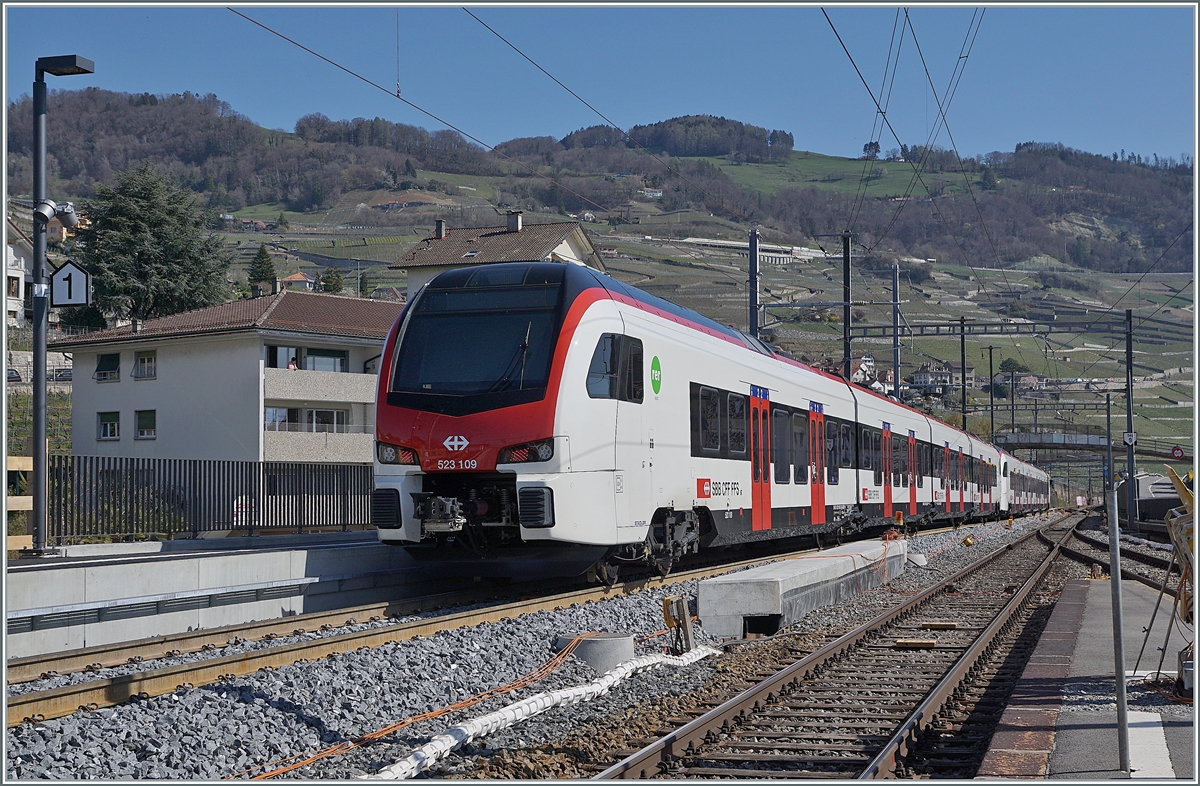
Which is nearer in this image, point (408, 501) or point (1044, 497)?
point (408, 501)

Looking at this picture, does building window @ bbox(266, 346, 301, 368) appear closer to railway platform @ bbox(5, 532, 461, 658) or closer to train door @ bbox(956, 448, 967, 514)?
train door @ bbox(956, 448, 967, 514)

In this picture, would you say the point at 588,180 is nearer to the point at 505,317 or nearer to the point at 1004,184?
the point at 1004,184

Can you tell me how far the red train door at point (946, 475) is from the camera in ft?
121

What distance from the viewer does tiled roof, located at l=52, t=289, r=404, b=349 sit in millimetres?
39750

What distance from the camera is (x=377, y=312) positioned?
46.0 m

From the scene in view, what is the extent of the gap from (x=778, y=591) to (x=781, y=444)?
697 centimetres

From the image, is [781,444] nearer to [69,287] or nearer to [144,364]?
[69,287]

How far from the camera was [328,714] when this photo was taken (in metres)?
7.57

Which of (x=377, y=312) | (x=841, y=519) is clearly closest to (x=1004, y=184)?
(x=377, y=312)

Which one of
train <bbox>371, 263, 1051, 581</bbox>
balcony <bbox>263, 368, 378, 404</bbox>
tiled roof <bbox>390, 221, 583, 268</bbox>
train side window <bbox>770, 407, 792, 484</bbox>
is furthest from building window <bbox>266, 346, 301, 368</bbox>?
train <bbox>371, 263, 1051, 581</bbox>

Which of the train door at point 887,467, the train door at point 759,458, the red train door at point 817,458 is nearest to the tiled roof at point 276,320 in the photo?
the train door at point 887,467

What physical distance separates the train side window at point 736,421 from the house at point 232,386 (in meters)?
23.8

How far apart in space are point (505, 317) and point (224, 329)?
93.2ft

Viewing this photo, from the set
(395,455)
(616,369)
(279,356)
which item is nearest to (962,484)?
(279,356)
